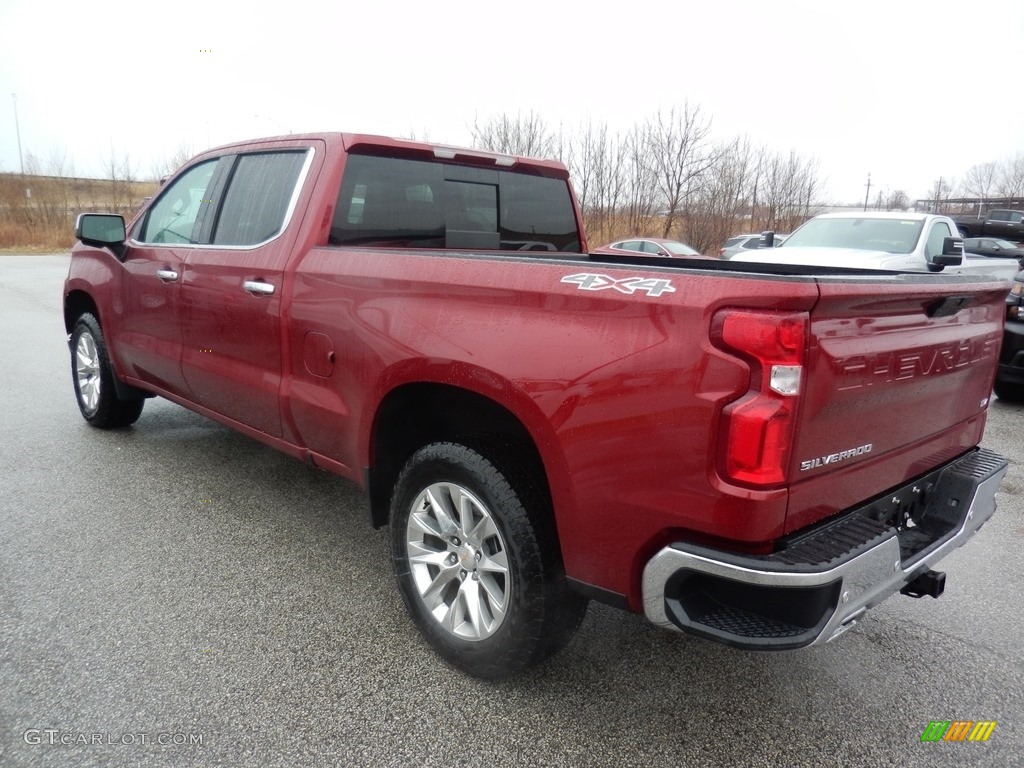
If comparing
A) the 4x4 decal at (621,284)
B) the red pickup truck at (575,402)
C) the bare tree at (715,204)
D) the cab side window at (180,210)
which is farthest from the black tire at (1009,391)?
the bare tree at (715,204)

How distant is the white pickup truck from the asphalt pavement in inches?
227

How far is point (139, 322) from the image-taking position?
464 centimetres

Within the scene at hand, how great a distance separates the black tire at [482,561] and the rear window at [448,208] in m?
1.32

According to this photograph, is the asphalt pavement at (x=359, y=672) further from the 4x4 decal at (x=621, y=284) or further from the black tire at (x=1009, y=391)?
the black tire at (x=1009, y=391)

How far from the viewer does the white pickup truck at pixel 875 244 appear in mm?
9211

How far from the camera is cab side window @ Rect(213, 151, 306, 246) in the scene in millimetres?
3582

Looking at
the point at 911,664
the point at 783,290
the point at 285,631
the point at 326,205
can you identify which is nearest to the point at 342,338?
the point at 326,205

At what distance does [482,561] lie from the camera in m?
2.63

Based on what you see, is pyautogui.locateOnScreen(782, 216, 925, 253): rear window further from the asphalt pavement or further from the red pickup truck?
the red pickup truck

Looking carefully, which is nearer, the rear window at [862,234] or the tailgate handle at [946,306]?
the tailgate handle at [946,306]

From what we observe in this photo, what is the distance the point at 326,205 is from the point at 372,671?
6.49 feet

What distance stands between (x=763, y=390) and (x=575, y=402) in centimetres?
55

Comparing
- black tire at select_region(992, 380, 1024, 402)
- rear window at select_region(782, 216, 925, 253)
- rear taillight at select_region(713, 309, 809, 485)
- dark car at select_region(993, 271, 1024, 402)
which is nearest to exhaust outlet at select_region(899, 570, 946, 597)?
rear taillight at select_region(713, 309, 809, 485)

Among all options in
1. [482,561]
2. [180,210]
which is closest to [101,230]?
[180,210]
